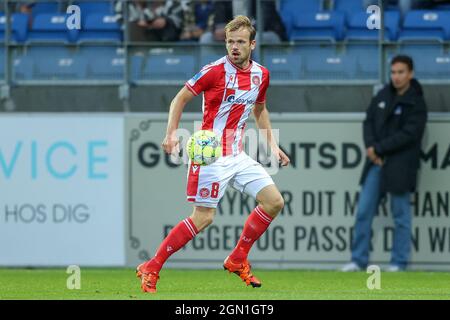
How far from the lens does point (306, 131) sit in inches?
571

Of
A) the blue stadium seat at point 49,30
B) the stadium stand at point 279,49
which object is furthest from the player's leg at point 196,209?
the blue stadium seat at point 49,30

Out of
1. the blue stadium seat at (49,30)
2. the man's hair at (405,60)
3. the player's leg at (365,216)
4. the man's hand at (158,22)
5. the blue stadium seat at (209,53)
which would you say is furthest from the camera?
the blue stadium seat at (49,30)

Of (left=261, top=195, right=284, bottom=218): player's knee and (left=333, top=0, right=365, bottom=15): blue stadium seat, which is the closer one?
(left=261, top=195, right=284, bottom=218): player's knee

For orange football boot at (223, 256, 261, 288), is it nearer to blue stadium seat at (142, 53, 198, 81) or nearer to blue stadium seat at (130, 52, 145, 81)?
blue stadium seat at (142, 53, 198, 81)

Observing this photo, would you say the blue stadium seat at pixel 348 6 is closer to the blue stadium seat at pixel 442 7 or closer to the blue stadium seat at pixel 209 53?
the blue stadium seat at pixel 442 7

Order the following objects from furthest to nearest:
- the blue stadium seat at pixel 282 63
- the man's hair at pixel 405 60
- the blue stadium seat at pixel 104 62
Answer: the blue stadium seat at pixel 104 62 → the blue stadium seat at pixel 282 63 → the man's hair at pixel 405 60

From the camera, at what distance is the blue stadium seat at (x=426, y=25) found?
15.5m

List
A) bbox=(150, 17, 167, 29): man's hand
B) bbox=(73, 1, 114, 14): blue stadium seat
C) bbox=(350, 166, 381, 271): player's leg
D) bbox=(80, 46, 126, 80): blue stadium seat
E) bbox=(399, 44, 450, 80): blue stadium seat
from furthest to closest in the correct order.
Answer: bbox=(73, 1, 114, 14): blue stadium seat → bbox=(150, 17, 167, 29): man's hand → bbox=(80, 46, 126, 80): blue stadium seat → bbox=(399, 44, 450, 80): blue stadium seat → bbox=(350, 166, 381, 271): player's leg

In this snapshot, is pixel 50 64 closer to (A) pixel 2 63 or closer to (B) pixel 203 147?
(A) pixel 2 63

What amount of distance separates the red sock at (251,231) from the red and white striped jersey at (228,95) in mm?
561

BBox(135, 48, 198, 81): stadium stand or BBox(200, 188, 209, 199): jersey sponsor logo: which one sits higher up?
BBox(135, 48, 198, 81): stadium stand

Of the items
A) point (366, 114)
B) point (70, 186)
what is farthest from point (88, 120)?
point (366, 114)

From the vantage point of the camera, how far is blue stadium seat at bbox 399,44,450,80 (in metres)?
14.9

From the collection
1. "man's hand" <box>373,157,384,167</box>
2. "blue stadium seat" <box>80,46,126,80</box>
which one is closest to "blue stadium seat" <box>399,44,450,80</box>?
"man's hand" <box>373,157,384,167</box>
